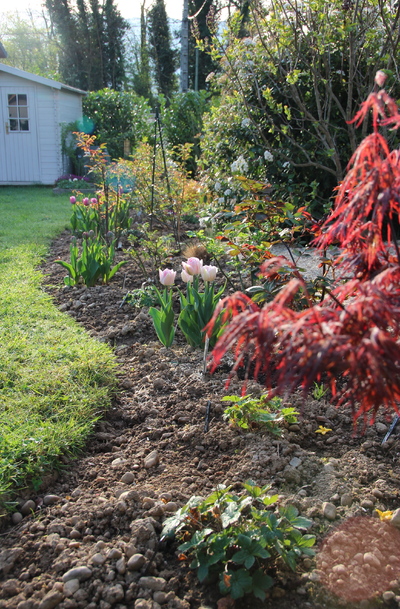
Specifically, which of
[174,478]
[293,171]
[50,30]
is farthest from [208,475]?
[50,30]

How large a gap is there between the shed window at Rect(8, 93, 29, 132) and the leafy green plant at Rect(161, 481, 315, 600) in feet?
43.5

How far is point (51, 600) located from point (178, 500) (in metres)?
0.55

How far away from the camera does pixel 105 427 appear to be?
92.8 inches

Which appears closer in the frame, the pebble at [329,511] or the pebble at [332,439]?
the pebble at [329,511]

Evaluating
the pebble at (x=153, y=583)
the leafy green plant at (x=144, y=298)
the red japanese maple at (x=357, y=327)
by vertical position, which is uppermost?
the red japanese maple at (x=357, y=327)

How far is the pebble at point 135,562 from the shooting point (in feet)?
4.91

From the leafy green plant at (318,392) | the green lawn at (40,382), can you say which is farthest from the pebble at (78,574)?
the leafy green plant at (318,392)

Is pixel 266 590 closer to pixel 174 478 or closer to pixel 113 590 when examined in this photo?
pixel 113 590

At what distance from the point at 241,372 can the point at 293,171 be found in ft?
11.9

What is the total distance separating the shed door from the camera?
12633 mm

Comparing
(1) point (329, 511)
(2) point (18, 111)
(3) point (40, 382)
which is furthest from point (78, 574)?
(2) point (18, 111)

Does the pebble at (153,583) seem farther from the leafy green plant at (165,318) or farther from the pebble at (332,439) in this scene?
the leafy green plant at (165,318)

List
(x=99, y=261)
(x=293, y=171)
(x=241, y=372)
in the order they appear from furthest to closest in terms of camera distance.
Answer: (x=293, y=171) → (x=99, y=261) → (x=241, y=372)

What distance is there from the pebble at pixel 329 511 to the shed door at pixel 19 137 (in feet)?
42.2
